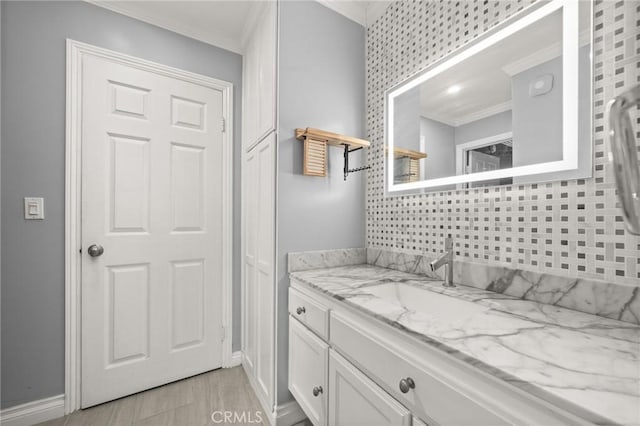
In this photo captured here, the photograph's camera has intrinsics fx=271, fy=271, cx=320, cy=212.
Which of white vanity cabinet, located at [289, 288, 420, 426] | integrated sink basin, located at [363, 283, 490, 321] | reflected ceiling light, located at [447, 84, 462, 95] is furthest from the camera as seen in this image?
reflected ceiling light, located at [447, 84, 462, 95]

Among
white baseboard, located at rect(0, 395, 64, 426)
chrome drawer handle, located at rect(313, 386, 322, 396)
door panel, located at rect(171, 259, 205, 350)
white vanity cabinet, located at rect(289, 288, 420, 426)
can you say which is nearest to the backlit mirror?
white vanity cabinet, located at rect(289, 288, 420, 426)

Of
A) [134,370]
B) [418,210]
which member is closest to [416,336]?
[418,210]

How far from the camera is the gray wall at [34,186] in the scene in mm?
1434

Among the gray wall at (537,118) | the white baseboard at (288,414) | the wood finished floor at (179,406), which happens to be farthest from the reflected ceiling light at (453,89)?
the wood finished floor at (179,406)

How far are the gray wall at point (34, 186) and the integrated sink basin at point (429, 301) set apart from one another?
5.84 feet

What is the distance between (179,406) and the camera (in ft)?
5.36

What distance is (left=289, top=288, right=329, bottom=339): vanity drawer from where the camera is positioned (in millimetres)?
1146

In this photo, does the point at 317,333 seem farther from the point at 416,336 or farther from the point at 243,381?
the point at 243,381

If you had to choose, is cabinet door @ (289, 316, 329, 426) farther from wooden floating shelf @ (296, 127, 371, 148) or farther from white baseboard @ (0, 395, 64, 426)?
white baseboard @ (0, 395, 64, 426)

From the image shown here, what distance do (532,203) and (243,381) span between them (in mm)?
1987

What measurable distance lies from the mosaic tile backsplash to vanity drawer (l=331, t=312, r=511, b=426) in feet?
2.02

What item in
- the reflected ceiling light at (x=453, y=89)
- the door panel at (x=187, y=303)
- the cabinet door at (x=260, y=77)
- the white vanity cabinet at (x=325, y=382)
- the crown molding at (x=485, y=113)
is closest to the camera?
the white vanity cabinet at (x=325, y=382)

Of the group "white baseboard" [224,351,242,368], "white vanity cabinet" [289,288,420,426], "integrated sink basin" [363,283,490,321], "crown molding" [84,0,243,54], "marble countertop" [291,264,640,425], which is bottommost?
"white baseboard" [224,351,242,368]

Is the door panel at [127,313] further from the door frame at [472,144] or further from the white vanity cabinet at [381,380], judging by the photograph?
the door frame at [472,144]
